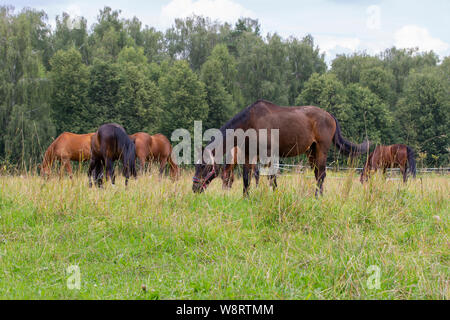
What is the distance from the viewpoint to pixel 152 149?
17.4 m

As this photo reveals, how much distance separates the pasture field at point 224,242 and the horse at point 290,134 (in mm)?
1076

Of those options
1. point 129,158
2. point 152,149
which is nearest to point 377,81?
point 152,149

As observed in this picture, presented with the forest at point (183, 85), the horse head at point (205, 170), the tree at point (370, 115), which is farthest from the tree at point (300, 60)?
the horse head at point (205, 170)

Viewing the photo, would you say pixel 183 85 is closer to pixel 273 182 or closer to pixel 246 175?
pixel 246 175

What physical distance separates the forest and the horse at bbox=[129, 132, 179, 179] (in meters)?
11.7

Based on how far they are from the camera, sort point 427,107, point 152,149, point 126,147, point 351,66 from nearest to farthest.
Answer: point 126,147 → point 152,149 → point 427,107 → point 351,66

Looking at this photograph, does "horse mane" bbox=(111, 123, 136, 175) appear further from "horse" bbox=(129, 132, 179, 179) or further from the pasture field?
"horse" bbox=(129, 132, 179, 179)

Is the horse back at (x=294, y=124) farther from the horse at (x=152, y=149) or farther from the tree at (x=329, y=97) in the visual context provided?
the tree at (x=329, y=97)

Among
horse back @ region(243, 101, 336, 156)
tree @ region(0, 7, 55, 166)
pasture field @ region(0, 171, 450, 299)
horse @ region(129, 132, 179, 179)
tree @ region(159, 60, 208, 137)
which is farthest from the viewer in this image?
tree @ region(159, 60, 208, 137)

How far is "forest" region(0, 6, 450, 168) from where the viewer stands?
113 feet

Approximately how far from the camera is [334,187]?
7.18 metres

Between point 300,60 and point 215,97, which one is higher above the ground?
point 300,60

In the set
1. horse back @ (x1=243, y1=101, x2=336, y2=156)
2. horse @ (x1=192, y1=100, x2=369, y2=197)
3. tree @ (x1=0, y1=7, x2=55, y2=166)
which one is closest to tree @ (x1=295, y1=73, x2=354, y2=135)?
tree @ (x1=0, y1=7, x2=55, y2=166)

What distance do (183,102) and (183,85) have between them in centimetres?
189
